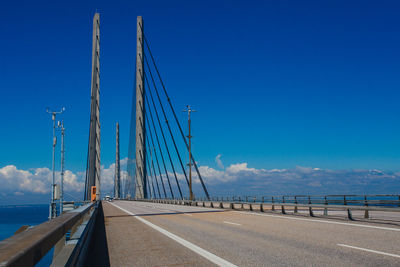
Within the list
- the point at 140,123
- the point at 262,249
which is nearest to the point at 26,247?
the point at 262,249

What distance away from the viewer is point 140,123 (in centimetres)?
5875

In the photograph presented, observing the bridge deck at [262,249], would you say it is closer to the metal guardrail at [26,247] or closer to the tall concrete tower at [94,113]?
the metal guardrail at [26,247]

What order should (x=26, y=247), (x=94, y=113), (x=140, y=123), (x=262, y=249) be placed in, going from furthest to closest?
(x=140, y=123), (x=94, y=113), (x=262, y=249), (x=26, y=247)

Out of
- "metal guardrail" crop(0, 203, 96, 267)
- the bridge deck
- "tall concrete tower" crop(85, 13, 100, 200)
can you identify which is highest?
"tall concrete tower" crop(85, 13, 100, 200)

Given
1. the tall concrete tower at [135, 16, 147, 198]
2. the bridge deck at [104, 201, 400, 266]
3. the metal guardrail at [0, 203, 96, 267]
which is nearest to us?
the metal guardrail at [0, 203, 96, 267]

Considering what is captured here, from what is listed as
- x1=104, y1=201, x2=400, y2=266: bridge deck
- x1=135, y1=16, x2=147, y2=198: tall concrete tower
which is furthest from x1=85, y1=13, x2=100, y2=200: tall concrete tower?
x1=135, y1=16, x2=147, y2=198: tall concrete tower

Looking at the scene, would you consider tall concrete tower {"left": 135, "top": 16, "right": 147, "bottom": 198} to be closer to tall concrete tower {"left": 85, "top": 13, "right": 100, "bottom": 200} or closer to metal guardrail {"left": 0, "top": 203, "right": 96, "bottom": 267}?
tall concrete tower {"left": 85, "top": 13, "right": 100, "bottom": 200}

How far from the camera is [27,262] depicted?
10.0ft

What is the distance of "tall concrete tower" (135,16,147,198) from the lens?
5728cm

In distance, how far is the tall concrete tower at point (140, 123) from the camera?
57281 millimetres

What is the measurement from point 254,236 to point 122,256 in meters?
4.61

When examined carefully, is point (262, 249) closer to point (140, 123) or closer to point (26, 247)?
point (26, 247)

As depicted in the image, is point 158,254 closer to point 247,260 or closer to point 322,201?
point 247,260

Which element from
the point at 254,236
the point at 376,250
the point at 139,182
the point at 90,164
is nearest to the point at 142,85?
the point at 139,182
